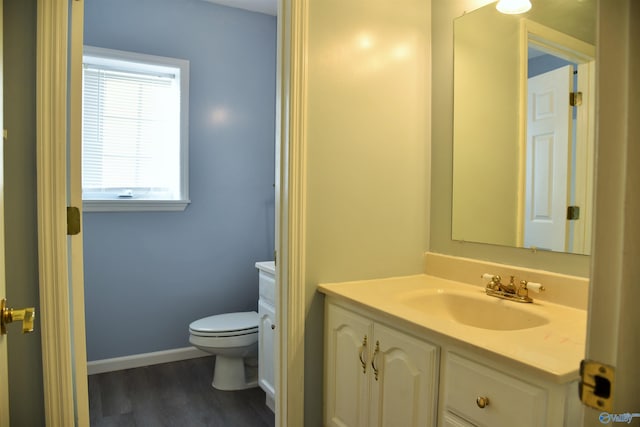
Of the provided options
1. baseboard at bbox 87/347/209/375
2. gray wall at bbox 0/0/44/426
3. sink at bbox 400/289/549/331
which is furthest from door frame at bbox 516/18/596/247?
baseboard at bbox 87/347/209/375

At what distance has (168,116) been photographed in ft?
9.98

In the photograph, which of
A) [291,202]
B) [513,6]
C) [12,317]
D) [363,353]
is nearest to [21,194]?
[12,317]

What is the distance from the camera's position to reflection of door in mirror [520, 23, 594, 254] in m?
1.40

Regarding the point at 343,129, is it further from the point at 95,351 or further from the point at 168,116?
the point at 95,351

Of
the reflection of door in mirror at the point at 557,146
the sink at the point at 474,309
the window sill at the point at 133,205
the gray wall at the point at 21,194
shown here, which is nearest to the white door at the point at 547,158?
→ the reflection of door in mirror at the point at 557,146

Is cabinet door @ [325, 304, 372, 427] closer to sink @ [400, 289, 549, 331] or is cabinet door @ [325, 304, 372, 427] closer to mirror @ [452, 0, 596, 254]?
sink @ [400, 289, 549, 331]

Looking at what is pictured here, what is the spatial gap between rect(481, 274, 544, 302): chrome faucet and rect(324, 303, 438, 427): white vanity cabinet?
480 mm

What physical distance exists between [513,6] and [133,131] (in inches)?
95.9

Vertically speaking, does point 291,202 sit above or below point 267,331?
above

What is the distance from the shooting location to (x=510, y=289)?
1.56 metres

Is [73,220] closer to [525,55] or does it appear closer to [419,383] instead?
[419,383]

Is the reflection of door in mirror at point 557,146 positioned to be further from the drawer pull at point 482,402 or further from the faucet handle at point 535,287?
the drawer pull at point 482,402

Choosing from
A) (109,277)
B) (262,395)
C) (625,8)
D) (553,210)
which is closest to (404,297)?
(553,210)

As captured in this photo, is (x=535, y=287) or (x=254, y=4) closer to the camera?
(x=535, y=287)
